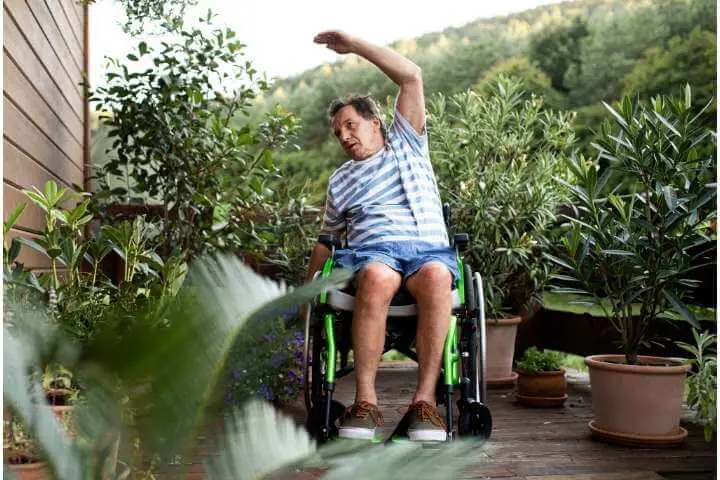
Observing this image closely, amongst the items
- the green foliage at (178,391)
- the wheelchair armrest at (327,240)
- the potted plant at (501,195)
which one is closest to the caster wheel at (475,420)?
the wheelchair armrest at (327,240)

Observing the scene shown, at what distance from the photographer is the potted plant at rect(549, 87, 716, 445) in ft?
7.43

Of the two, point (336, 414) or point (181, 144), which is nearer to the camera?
point (336, 414)

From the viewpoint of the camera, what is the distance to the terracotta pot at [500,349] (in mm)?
3600

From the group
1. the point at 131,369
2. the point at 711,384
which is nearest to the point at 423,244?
the point at 711,384

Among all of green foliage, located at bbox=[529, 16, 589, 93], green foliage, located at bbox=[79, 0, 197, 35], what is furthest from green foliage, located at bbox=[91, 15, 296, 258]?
green foliage, located at bbox=[529, 16, 589, 93]

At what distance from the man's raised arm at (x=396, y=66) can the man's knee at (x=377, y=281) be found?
0.62 metres

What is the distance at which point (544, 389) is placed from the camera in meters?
3.13

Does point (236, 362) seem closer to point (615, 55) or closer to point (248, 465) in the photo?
point (248, 465)

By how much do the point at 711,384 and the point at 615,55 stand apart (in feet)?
27.3

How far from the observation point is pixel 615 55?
940cm

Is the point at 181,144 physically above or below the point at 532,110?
below

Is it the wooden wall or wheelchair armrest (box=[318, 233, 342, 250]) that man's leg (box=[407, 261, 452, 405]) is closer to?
wheelchair armrest (box=[318, 233, 342, 250])

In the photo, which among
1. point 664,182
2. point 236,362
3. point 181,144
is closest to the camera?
point 236,362

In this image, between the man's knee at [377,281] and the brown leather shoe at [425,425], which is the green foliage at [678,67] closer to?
the man's knee at [377,281]
